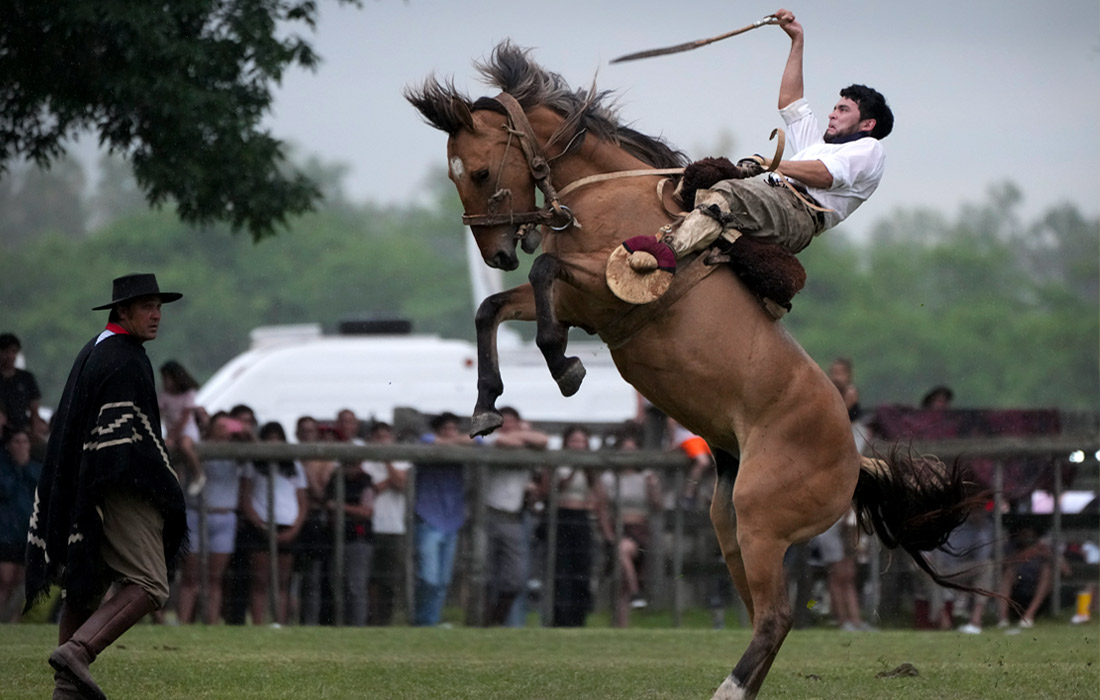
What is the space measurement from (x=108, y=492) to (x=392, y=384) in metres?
10.4

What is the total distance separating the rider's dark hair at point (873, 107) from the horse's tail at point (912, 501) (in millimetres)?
1664

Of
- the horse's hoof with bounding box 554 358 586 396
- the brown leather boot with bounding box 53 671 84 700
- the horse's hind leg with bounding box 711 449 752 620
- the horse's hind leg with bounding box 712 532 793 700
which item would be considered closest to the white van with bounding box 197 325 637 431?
the horse's hind leg with bounding box 711 449 752 620

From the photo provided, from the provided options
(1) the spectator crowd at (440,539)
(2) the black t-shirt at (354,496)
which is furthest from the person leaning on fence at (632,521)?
(2) the black t-shirt at (354,496)

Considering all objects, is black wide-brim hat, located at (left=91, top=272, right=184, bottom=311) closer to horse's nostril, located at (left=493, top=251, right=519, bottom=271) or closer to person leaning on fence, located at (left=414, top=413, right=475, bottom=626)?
horse's nostril, located at (left=493, top=251, right=519, bottom=271)

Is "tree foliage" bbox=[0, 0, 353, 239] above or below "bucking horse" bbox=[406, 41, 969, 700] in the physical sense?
above

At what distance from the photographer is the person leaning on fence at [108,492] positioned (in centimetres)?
627

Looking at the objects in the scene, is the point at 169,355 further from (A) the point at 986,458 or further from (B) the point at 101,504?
(B) the point at 101,504

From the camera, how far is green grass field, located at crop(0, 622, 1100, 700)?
7.34 m

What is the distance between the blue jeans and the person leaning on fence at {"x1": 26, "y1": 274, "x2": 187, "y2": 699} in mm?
4983

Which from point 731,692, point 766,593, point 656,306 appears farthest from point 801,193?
point 731,692

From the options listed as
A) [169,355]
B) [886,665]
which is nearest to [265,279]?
[169,355]

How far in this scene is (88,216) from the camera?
7175cm

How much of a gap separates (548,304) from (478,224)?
59 centimetres

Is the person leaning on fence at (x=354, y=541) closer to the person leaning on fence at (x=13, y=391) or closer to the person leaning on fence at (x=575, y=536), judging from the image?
the person leaning on fence at (x=575, y=536)
